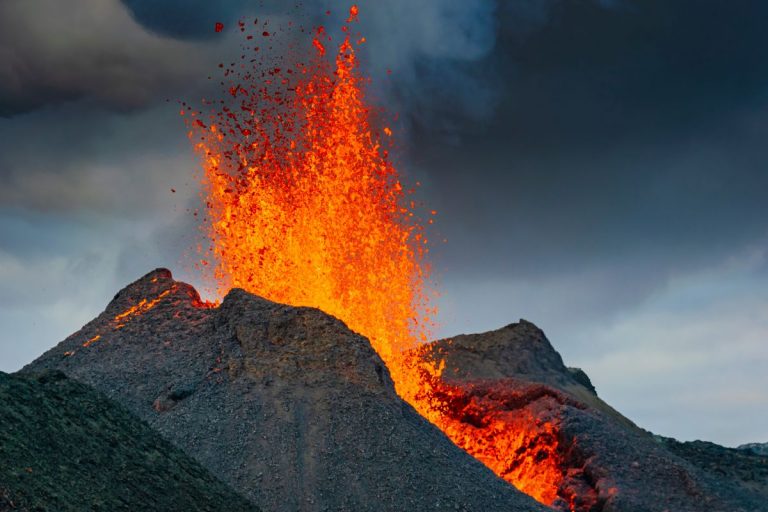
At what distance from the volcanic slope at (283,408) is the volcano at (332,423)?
0.12 ft

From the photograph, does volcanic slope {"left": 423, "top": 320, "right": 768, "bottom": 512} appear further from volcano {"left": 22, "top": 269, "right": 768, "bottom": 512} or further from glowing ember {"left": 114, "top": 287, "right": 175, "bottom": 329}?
glowing ember {"left": 114, "top": 287, "right": 175, "bottom": 329}

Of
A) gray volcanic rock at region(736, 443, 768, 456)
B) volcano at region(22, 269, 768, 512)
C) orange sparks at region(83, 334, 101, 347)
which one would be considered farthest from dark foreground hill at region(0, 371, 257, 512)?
gray volcanic rock at region(736, 443, 768, 456)

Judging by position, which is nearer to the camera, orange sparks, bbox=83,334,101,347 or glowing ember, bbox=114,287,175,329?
orange sparks, bbox=83,334,101,347

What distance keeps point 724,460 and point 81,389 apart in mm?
28908

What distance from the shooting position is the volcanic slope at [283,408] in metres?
19.2

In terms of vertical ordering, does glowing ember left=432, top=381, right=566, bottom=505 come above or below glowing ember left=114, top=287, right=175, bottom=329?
below

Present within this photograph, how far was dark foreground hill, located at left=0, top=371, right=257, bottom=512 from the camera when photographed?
12.0 m

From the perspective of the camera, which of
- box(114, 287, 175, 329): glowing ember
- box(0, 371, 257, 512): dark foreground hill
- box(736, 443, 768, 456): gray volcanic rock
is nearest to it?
box(0, 371, 257, 512): dark foreground hill

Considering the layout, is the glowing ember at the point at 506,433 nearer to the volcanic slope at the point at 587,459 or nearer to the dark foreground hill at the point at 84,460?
the volcanic slope at the point at 587,459

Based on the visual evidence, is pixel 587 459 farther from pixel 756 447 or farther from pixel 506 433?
pixel 756 447

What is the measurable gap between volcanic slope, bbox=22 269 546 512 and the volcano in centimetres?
4

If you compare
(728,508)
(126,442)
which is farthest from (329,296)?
(126,442)

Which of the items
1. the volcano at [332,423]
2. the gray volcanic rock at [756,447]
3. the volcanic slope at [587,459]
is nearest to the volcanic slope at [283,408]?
the volcano at [332,423]

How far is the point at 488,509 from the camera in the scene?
64.9 feet
